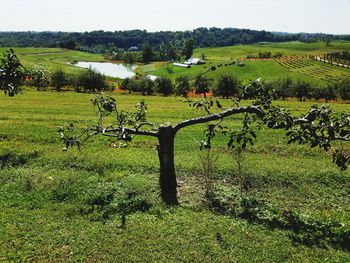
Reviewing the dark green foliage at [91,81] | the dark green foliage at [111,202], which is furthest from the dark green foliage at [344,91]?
the dark green foliage at [111,202]

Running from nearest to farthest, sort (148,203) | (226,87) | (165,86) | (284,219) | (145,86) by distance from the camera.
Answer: (284,219) → (148,203) → (226,87) → (165,86) → (145,86)

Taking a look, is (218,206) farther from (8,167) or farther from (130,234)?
(8,167)

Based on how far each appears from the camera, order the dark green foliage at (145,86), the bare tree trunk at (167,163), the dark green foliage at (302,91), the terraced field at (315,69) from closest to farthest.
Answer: the bare tree trunk at (167,163) → the dark green foliage at (302,91) → the dark green foliage at (145,86) → the terraced field at (315,69)

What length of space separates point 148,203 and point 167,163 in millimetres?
1962

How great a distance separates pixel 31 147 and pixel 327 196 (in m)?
18.9

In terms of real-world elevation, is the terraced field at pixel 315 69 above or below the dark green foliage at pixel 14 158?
above

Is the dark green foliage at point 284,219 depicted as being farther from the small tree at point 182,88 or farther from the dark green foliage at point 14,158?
the dark green foliage at point 14,158

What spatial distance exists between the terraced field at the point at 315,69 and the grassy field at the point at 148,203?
103 meters

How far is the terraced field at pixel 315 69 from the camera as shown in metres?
120

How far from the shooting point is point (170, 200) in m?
16.2

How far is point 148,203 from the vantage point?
1591 centimetres

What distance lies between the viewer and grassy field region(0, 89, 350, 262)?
41.1ft

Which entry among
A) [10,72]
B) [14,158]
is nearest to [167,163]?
[14,158]

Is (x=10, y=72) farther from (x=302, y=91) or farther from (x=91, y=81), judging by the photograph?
(x=302, y=91)
